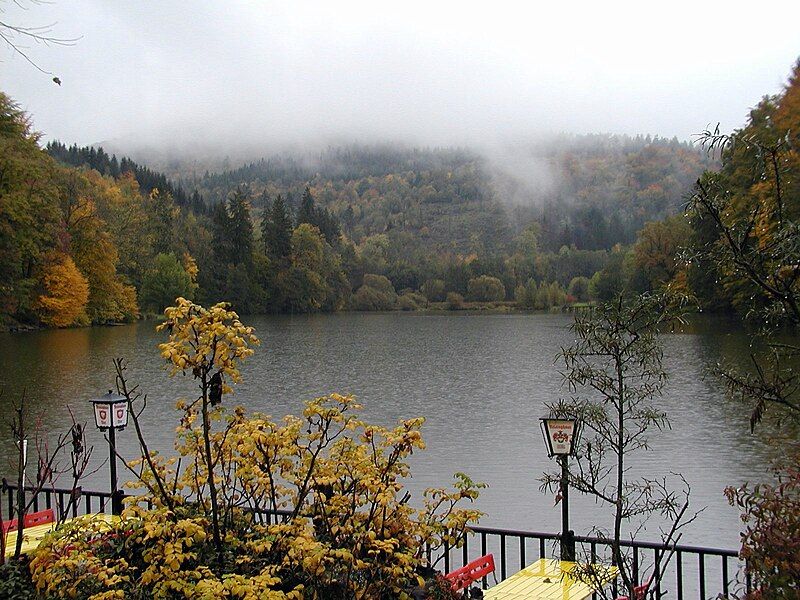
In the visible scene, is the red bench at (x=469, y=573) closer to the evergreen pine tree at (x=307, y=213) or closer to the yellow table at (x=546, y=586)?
the yellow table at (x=546, y=586)

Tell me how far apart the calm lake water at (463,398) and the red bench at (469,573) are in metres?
2.25

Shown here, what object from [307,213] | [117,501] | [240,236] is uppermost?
[307,213]

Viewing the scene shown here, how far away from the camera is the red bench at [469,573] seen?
237 inches

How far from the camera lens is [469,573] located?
20.7 feet

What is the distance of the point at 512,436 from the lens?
17.8 m

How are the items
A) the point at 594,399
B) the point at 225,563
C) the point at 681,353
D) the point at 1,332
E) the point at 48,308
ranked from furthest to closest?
the point at 48,308 < the point at 1,332 < the point at 681,353 < the point at 594,399 < the point at 225,563

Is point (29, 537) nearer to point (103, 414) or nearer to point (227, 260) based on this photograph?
point (103, 414)

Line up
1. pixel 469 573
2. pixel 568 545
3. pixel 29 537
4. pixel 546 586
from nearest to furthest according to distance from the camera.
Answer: pixel 469 573 < pixel 546 586 < pixel 568 545 < pixel 29 537

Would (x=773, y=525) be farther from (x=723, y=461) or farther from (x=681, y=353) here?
(x=681, y=353)

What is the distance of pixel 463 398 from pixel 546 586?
1707 cm

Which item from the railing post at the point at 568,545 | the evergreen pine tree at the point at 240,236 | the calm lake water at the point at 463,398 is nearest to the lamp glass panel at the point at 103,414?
the calm lake water at the point at 463,398

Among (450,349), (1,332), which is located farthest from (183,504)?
(1,332)

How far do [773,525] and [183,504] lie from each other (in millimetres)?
3941

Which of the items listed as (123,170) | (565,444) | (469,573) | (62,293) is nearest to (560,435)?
(565,444)
